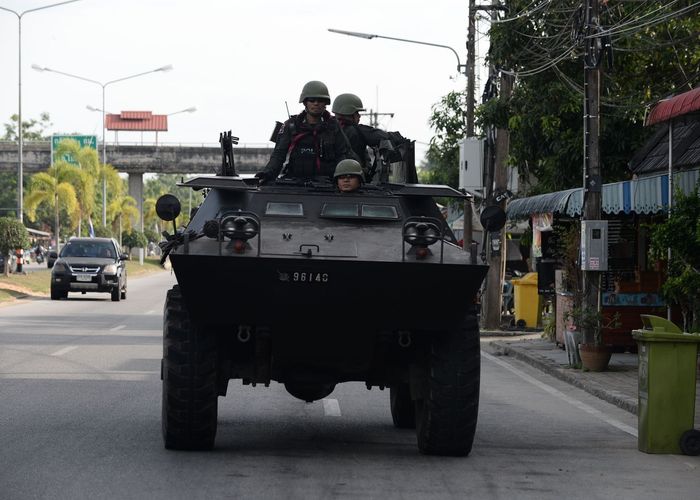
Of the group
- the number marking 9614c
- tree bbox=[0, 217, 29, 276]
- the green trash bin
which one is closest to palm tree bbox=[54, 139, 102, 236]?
tree bbox=[0, 217, 29, 276]

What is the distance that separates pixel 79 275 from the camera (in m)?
37.8

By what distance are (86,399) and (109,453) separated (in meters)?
3.92

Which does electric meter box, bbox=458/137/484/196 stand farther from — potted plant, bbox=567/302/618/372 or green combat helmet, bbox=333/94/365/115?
green combat helmet, bbox=333/94/365/115

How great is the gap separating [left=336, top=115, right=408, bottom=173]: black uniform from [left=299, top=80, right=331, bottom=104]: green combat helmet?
44cm

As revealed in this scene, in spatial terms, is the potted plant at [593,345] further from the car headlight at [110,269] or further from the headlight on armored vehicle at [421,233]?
the car headlight at [110,269]

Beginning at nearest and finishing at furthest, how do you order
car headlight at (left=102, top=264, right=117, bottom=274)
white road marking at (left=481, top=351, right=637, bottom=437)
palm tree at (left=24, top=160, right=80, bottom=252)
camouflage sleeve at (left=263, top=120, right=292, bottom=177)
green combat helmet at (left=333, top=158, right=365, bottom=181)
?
green combat helmet at (left=333, top=158, right=365, bottom=181) → camouflage sleeve at (left=263, top=120, right=292, bottom=177) → white road marking at (left=481, top=351, right=637, bottom=437) → car headlight at (left=102, top=264, right=117, bottom=274) → palm tree at (left=24, top=160, right=80, bottom=252)

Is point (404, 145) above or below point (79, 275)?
above

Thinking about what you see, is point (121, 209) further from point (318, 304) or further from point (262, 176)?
point (318, 304)

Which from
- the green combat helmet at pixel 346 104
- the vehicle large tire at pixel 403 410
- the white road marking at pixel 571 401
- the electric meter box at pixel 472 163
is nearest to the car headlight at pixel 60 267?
the electric meter box at pixel 472 163

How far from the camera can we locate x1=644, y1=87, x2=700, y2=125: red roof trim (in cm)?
1551

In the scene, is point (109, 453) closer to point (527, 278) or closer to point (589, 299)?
point (589, 299)

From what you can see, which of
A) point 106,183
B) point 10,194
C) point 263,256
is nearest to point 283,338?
point 263,256

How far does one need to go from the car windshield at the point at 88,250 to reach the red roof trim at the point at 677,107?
2396 centimetres

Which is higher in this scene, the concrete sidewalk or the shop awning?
the shop awning
